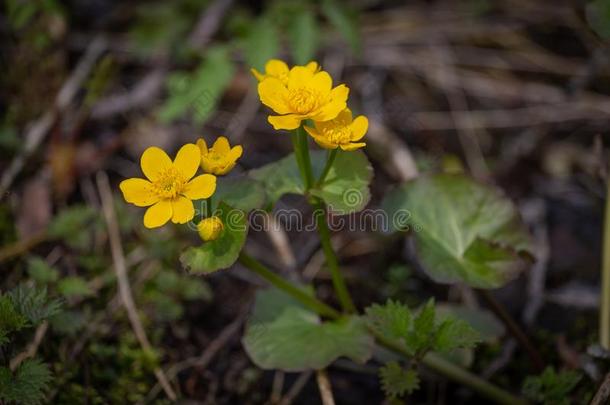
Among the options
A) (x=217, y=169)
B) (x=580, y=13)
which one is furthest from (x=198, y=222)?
(x=580, y=13)

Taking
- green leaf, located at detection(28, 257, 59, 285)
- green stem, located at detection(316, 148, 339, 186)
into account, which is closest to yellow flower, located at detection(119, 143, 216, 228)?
green stem, located at detection(316, 148, 339, 186)

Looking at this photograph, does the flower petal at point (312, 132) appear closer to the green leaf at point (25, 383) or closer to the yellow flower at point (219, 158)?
the yellow flower at point (219, 158)

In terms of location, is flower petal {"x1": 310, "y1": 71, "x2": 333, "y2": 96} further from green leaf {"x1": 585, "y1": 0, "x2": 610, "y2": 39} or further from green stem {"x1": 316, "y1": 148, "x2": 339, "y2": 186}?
green leaf {"x1": 585, "y1": 0, "x2": 610, "y2": 39}

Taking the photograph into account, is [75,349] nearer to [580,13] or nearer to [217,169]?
[217,169]

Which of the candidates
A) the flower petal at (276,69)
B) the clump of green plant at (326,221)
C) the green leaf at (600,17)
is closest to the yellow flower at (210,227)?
the clump of green plant at (326,221)

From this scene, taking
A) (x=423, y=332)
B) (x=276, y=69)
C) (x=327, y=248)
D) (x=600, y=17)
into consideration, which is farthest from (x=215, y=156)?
(x=600, y=17)

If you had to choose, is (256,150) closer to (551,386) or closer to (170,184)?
(170,184)
